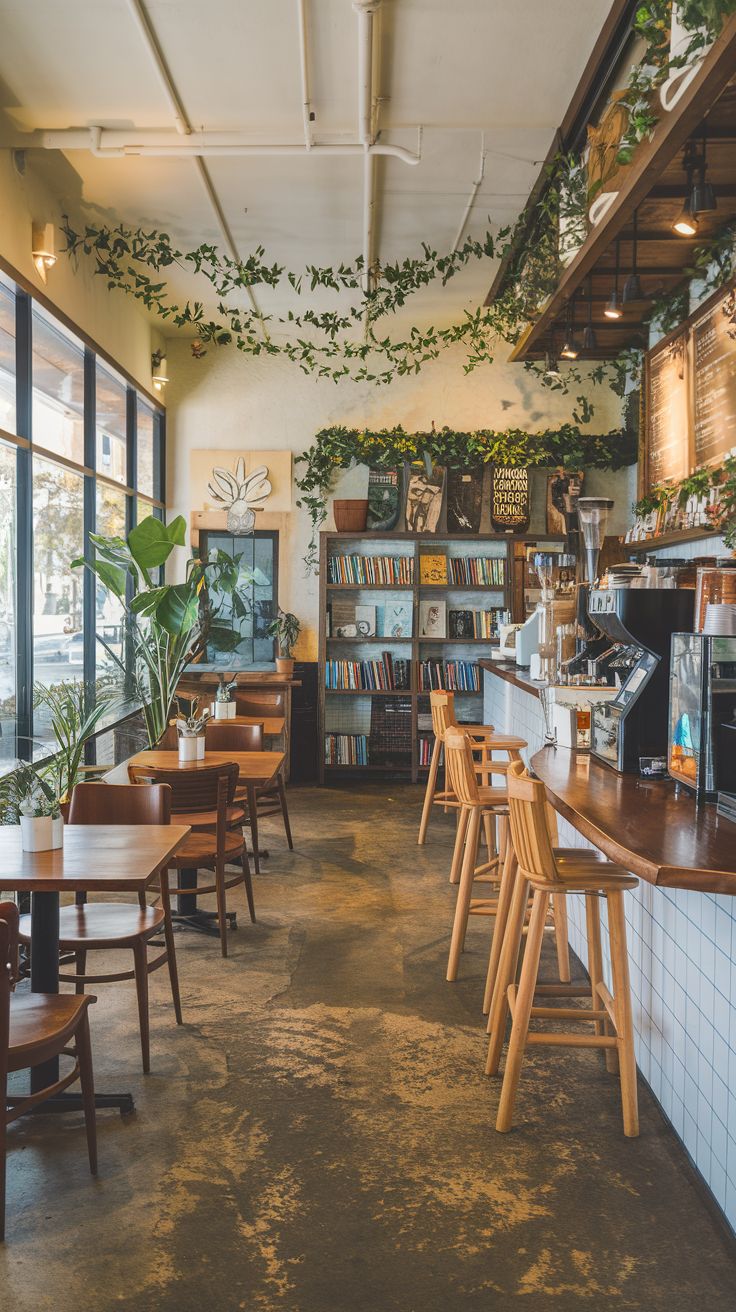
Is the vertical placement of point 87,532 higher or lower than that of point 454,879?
higher

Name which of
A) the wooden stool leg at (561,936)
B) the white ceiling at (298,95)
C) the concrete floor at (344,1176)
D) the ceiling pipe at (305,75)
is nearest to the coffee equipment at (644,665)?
the wooden stool leg at (561,936)

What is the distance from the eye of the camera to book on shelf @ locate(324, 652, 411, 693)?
9.52 meters

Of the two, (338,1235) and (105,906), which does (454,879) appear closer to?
(105,906)

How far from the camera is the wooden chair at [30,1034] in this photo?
99.3 inches

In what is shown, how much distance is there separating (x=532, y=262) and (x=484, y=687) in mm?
3810

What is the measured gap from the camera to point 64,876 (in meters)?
3.00

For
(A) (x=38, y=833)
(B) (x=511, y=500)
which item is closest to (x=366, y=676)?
(B) (x=511, y=500)

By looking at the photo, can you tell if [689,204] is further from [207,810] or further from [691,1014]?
[207,810]

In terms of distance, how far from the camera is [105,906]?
3918 millimetres

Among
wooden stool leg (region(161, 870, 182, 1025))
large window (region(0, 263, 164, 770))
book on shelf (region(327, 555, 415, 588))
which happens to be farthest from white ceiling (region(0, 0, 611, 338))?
wooden stool leg (region(161, 870, 182, 1025))

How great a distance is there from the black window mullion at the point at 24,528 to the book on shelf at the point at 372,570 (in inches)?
161

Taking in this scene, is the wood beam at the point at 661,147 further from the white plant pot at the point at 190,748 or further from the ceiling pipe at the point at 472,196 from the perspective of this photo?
the white plant pot at the point at 190,748

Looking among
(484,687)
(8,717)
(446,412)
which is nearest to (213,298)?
Answer: (446,412)

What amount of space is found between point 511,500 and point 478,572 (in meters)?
0.73
